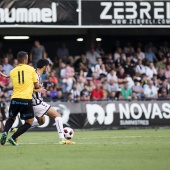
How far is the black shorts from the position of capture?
1513 centimetres

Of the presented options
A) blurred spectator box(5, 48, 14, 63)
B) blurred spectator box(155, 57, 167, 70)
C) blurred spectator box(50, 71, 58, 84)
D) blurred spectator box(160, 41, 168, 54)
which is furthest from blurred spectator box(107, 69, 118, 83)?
blurred spectator box(160, 41, 168, 54)

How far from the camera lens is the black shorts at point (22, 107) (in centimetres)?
1513

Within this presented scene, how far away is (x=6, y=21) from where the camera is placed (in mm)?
27234

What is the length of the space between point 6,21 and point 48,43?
5.66 m

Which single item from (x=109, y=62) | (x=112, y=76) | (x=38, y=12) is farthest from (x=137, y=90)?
(x=38, y=12)

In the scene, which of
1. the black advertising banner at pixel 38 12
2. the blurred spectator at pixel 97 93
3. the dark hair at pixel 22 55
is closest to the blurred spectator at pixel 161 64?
the blurred spectator at pixel 97 93

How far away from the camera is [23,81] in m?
15.1

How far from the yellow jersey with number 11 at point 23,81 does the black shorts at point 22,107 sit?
0.33 feet

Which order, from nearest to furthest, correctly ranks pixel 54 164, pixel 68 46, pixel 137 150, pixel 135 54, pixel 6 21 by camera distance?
pixel 54 164 → pixel 137 150 → pixel 6 21 → pixel 135 54 → pixel 68 46

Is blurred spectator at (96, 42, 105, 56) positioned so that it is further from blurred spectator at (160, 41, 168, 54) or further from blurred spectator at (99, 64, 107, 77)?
blurred spectator at (160, 41, 168, 54)

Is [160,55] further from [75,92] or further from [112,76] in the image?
[75,92]

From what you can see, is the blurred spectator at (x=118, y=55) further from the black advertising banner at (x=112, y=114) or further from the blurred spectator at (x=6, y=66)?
the blurred spectator at (x=6, y=66)

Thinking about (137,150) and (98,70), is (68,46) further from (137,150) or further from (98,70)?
(137,150)

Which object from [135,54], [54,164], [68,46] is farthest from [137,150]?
[68,46]
